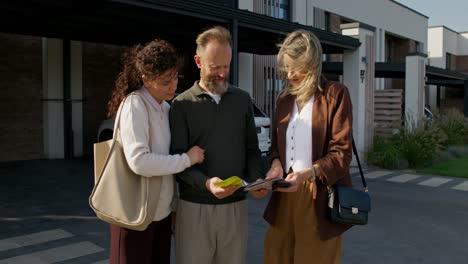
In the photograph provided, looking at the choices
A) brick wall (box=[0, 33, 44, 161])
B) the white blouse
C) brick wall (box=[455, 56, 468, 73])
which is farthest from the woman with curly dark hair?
brick wall (box=[455, 56, 468, 73])

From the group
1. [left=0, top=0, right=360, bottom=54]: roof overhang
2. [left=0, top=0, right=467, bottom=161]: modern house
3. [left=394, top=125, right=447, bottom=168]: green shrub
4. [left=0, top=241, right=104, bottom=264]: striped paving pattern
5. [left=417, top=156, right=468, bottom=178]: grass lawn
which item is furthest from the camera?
[left=394, top=125, right=447, bottom=168]: green shrub

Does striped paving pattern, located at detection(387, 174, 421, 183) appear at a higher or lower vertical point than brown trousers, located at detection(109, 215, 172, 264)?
lower

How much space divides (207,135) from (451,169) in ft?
34.3

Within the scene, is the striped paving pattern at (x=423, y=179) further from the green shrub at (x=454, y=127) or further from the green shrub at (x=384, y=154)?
the green shrub at (x=454, y=127)

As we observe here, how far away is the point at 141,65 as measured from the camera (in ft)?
7.95

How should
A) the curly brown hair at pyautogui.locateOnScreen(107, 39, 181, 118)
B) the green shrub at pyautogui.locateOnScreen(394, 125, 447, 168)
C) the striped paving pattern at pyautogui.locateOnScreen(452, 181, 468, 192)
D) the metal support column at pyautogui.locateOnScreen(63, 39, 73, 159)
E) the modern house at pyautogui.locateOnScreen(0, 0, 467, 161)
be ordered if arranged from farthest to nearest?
the green shrub at pyautogui.locateOnScreen(394, 125, 447, 168)
the metal support column at pyautogui.locateOnScreen(63, 39, 73, 159)
the striped paving pattern at pyautogui.locateOnScreen(452, 181, 468, 192)
the modern house at pyautogui.locateOnScreen(0, 0, 467, 161)
the curly brown hair at pyautogui.locateOnScreen(107, 39, 181, 118)

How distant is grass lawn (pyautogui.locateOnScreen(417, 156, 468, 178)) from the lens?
10953mm

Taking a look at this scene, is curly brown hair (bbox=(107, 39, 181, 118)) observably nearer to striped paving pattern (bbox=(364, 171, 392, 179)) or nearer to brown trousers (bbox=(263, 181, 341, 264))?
brown trousers (bbox=(263, 181, 341, 264))

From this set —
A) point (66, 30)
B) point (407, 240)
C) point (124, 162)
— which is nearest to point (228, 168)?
point (124, 162)

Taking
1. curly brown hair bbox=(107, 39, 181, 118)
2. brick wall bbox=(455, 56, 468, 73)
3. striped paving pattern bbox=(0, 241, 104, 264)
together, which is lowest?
striped paving pattern bbox=(0, 241, 104, 264)

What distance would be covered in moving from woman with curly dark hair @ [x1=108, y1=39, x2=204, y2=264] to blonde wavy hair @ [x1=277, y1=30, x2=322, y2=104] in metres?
0.58

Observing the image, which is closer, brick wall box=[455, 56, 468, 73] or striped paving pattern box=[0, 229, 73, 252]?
striped paving pattern box=[0, 229, 73, 252]

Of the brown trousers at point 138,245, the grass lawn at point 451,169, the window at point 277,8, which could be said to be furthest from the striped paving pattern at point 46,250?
the window at point 277,8

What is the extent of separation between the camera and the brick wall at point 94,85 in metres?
12.5
